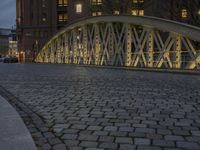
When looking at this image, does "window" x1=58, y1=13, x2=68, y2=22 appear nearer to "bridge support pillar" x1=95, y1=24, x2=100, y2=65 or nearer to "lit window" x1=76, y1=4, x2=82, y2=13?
"lit window" x1=76, y1=4, x2=82, y2=13

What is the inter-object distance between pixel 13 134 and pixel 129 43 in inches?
921

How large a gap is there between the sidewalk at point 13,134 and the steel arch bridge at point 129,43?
51.0ft

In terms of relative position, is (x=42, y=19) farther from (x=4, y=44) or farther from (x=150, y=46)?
(x=4, y=44)

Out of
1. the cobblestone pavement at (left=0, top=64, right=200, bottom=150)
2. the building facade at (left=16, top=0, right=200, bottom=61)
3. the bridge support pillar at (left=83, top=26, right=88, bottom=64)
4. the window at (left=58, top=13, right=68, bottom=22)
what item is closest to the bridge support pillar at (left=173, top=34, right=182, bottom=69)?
the cobblestone pavement at (left=0, top=64, right=200, bottom=150)

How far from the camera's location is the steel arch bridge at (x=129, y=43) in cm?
2277

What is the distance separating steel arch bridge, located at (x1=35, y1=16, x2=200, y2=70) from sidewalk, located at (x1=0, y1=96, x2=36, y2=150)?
1555 centimetres

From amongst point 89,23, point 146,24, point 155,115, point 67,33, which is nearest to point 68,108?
point 155,115

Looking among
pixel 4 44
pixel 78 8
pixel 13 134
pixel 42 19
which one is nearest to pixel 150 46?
pixel 13 134

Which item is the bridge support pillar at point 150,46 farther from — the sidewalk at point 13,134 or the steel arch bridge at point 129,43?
the sidewalk at point 13,134

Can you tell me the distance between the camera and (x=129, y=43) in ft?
94.2

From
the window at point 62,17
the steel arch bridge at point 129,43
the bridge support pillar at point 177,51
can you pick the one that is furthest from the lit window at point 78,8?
the bridge support pillar at point 177,51

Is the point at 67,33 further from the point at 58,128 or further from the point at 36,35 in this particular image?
the point at 36,35

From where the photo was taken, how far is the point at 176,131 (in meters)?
6.24

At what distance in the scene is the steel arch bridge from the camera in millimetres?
22766
